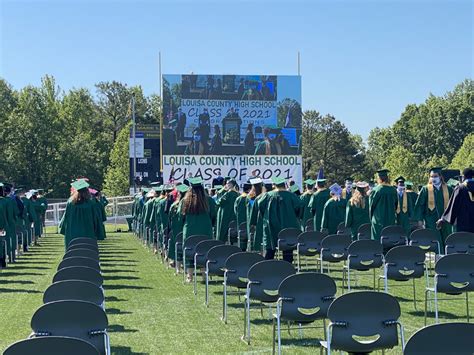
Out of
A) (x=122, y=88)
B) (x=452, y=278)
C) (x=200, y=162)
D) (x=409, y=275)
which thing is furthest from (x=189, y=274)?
(x=122, y=88)

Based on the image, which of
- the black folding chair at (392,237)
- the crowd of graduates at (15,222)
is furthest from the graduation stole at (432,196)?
the crowd of graduates at (15,222)

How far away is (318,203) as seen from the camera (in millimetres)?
18594

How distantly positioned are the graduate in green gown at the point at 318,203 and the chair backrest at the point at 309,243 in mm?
5753

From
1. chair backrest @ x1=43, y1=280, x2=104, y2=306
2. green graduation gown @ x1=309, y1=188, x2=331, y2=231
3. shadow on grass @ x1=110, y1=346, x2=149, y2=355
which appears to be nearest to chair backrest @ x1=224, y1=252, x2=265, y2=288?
shadow on grass @ x1=110, y1=346, x2=149, y2=355

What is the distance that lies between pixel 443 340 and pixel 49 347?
2195 millimetres

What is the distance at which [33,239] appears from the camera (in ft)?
83.0

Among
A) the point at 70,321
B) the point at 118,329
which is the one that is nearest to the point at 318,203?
the point at 118,329

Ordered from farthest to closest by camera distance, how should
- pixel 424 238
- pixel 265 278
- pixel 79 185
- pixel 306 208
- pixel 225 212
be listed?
pixel 306 208, pixel 225 212, pixel 79 185, pixel 424 238, pixel 265 278

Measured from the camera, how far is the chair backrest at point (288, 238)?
12445 millimetres

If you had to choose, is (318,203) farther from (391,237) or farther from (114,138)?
(114,138)

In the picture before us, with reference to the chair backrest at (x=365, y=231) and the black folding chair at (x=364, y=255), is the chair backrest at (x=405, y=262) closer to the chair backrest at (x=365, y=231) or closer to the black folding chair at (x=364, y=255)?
the black folding chair at (x=364, y=255)

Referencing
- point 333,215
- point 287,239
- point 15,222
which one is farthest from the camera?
point 15,222

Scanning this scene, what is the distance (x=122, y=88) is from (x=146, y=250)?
55.9 metres

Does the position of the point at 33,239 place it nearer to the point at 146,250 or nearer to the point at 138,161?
→ the point at 146,250
